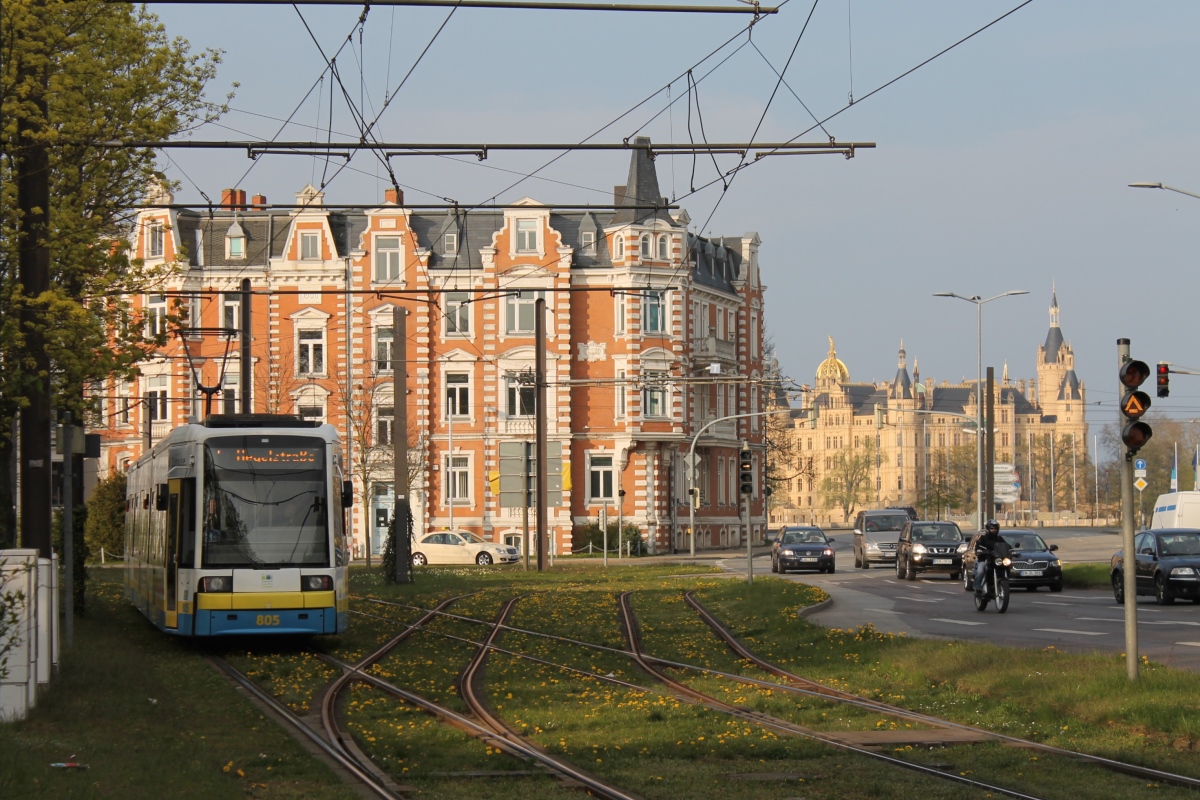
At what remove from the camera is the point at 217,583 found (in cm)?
2131

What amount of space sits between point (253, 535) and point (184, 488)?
124 centimetres

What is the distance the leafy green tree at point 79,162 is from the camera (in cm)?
1936

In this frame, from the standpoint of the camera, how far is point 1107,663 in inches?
666

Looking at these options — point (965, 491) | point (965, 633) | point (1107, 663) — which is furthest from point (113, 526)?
point (965, 491)

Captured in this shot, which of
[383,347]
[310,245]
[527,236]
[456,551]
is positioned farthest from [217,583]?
[310,245]

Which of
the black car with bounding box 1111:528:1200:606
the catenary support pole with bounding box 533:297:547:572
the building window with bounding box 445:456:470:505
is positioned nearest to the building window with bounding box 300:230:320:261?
the building window with bounding box 445:456:470:505

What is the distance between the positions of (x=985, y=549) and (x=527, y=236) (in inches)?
1747

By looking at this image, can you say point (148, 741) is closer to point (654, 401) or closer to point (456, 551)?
point (456, 551)

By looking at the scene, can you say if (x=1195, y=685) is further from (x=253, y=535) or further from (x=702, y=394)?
(x=702, y=394)

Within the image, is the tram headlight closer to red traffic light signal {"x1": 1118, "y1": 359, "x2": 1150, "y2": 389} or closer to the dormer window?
red traffic light signal {"x1": 1118, "y1": 359, "x2": 1150, "y2": 389}

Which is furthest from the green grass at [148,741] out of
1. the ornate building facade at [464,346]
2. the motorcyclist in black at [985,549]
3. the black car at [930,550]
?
the ornate building facade at [464,346]

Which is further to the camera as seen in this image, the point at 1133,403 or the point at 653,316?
the point at 653,316

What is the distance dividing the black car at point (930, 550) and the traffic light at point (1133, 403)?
30032mm

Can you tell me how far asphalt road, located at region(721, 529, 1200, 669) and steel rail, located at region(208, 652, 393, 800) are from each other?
9.60m
